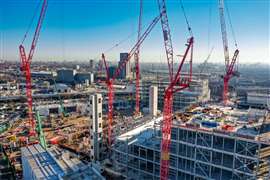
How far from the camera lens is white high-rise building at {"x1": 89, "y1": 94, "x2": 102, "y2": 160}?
27359mm

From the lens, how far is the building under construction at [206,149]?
18.3 m

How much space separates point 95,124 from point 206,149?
1363 centimetres

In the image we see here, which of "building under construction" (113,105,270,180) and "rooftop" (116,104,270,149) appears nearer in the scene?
"building under construction" (113,105,270,180)

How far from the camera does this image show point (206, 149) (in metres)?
20.0

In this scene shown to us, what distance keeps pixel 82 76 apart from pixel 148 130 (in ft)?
286

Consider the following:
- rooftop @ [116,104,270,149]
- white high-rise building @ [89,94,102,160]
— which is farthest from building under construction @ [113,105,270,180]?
white high-rise building @ [89,94,102,160]

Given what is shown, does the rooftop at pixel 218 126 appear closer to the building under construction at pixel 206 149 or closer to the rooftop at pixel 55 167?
the building under construction at pixel 206 149

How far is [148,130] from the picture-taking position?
29.6 m

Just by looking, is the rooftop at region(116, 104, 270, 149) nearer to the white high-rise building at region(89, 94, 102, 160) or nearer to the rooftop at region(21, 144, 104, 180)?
the white high-rise building at region(89, 94, 102, 160)

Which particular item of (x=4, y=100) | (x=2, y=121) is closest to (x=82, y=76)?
(x=4, y=100)

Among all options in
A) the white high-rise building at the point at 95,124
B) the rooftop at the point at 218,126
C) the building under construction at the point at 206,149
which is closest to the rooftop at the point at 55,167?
the white high-rise building at the point at 95,124

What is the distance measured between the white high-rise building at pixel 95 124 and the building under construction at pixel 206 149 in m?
2.91

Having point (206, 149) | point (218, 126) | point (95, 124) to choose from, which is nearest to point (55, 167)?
point (95, 124)

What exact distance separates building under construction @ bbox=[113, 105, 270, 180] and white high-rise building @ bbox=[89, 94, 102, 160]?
2.91 m
